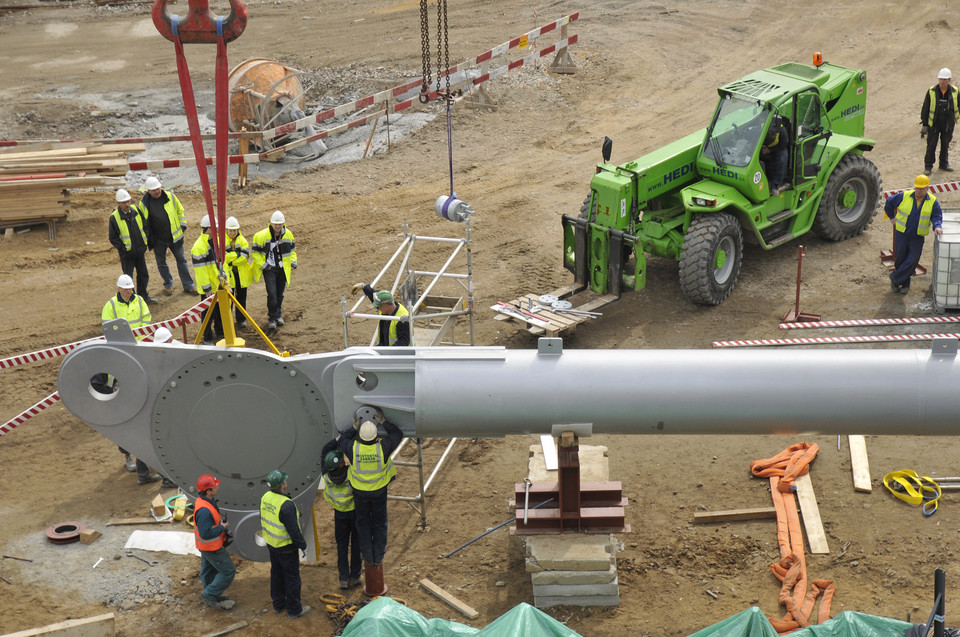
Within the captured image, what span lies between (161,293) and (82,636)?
7.61 meters

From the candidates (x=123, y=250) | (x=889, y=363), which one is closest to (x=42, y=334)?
(x=123, y=250)

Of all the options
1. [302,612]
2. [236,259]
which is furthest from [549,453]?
[236,259]

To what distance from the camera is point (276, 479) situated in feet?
29.1

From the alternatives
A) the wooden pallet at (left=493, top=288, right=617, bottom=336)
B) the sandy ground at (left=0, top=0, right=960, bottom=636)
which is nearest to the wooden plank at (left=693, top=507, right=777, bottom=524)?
the sandy ground at (left=0, top=0, right=960, bottom=636)

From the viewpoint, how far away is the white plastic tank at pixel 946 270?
44.6ft

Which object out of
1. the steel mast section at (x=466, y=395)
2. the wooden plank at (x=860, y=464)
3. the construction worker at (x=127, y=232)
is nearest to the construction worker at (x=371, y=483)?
the steel mast section at (x=466, y=395)

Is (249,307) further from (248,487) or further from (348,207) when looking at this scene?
(248,487)

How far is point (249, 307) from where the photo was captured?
1534cm

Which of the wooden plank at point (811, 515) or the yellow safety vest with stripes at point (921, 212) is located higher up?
the yellow safety vest with stripes at point (921, 212)

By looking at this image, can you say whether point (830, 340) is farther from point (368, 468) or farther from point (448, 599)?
point (368, 468)

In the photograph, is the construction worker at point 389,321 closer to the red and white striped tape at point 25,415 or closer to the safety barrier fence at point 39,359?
the safety barrier fence at point 39,359

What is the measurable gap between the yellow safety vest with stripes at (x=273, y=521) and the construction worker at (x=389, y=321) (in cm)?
258

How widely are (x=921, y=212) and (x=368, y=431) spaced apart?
871 cm

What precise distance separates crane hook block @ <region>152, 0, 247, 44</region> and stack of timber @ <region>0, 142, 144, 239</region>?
9.99m
